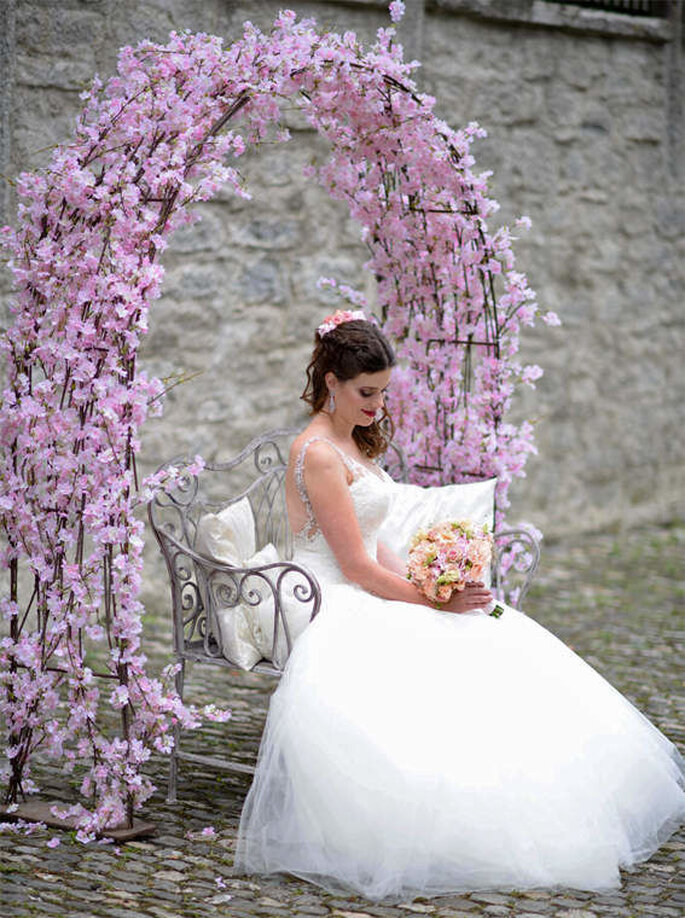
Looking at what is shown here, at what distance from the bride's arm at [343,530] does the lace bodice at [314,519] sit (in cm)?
7

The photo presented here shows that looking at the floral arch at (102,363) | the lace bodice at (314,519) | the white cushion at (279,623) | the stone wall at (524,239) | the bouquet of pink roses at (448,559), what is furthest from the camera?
the stone wall at (524,239)

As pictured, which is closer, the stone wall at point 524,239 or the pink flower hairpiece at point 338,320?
the pink flower hairpiece at point 338,320

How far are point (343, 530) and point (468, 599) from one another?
16.9 inches

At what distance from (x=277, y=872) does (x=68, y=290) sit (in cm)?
168

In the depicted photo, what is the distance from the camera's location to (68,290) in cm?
409

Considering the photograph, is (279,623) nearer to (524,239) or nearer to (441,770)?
(441,770)

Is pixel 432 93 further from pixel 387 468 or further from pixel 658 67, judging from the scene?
pixel 387 468

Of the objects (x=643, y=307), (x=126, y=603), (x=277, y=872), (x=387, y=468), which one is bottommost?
(x=277, y=872)

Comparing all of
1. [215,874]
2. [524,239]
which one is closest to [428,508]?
[215,874]

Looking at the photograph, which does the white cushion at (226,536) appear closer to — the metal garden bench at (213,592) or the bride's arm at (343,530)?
the metal garden bench at (213,592)

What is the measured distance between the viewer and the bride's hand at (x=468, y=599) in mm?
4305

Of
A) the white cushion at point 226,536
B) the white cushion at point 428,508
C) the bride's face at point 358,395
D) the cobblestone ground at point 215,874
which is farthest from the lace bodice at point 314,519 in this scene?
the cobblestone ground at point 215,874

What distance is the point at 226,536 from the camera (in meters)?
4.64

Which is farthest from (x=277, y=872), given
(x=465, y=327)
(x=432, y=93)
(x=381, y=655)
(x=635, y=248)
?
(x=635, y=248)
